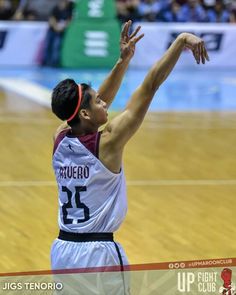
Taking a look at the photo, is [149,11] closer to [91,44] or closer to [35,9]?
[91,44]

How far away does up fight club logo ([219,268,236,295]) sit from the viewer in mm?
4355

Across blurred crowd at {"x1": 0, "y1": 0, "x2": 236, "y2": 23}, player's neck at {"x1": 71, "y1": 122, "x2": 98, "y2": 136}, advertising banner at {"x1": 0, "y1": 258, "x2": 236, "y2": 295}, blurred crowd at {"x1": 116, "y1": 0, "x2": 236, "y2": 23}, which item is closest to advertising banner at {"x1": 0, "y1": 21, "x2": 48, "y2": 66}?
blurred crowd at {"x1": 0, "y1": 0, "x2": 236, "y2": 23}

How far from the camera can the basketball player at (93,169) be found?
13.6ft

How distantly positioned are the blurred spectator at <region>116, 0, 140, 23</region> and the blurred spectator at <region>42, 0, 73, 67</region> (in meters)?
1.30

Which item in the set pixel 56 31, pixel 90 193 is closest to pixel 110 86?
pixel 90 193

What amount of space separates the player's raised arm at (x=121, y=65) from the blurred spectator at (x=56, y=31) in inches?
586

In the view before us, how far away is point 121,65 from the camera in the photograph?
4695 millimetres

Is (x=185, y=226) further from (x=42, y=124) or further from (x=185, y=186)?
(x=42, y=124)

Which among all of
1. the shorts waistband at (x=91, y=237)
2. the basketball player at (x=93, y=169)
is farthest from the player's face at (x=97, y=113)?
the shorts waistband at (x=91, y=237)

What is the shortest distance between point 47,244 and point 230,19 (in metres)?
14.8

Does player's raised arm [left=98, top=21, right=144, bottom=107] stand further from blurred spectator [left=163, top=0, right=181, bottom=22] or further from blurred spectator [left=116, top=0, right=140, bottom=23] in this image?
blurred spectator [left=163, top=0, right=181, bottom=22]

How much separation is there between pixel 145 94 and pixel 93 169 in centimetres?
49

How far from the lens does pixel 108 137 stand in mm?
4133

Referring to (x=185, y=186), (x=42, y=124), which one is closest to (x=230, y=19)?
(x=42, y=124)
